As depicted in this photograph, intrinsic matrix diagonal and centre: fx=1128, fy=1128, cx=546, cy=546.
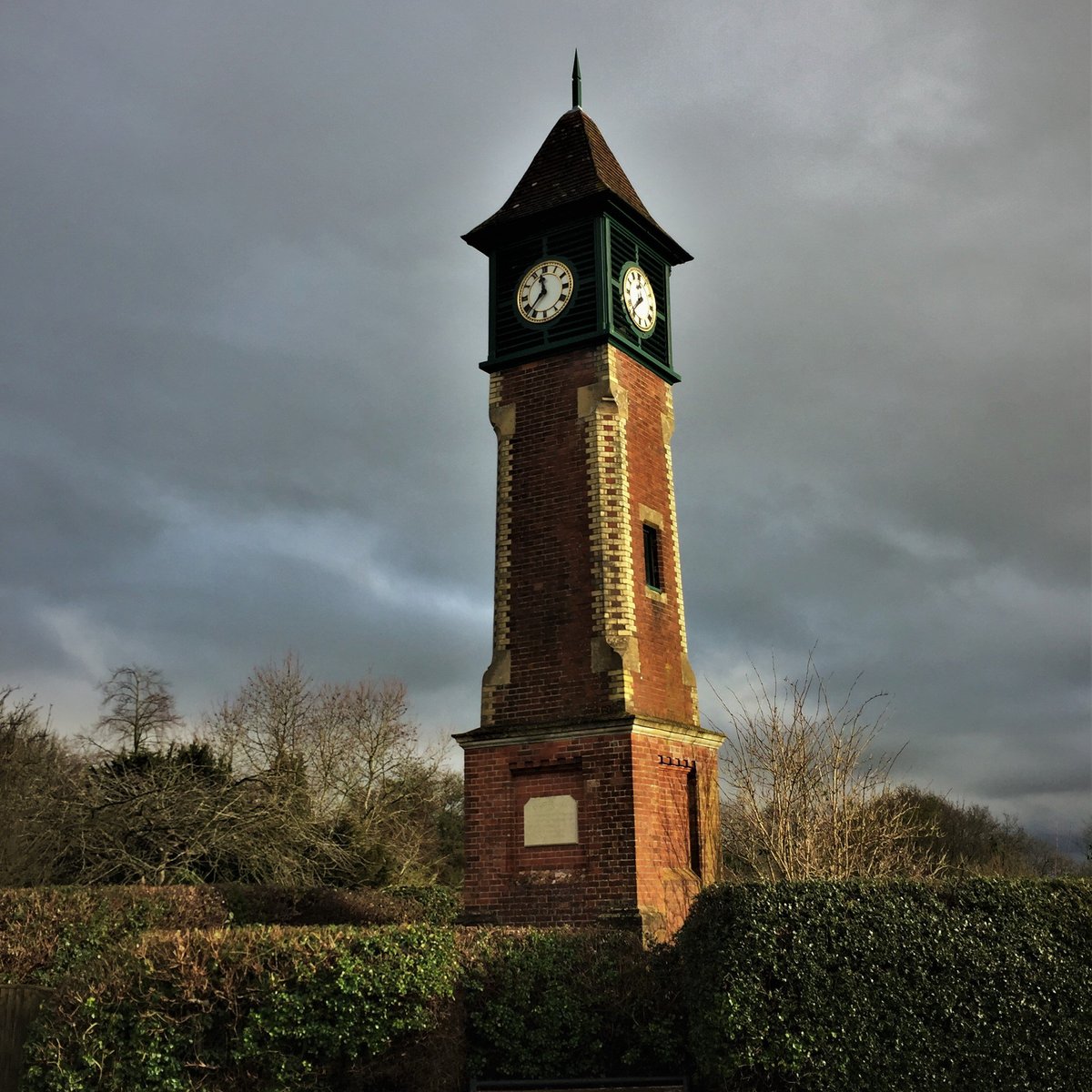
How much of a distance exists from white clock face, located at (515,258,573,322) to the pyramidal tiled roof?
36.3 inches

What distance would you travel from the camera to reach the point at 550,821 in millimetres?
15203

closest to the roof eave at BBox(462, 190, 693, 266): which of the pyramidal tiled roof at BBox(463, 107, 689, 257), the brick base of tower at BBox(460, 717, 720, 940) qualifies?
the pyramidal tiled roof at BBox(463, 107, 689, 257)

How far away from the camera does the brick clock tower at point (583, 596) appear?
49.0ft

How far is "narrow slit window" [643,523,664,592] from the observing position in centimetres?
1688

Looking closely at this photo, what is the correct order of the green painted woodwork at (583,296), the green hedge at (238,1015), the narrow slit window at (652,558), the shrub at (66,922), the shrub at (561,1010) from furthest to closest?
the green painted woodwork at (583,296)
the narrow slit window at (652,558)
the shrub at (66,922)
the shrub at (561,1010)
the green hedge at (238,1015)

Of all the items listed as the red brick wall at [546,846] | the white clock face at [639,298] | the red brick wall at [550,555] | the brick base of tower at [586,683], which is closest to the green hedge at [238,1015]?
the red brick wall at [546,846]

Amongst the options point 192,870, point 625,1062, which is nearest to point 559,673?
point 625,1062

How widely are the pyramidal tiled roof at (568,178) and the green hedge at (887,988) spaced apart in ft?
36.9

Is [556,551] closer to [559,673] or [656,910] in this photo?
[559,673]

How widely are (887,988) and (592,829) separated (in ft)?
17.6

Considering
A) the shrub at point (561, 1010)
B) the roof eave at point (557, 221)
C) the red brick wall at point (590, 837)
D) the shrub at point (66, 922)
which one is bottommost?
the shrub at point (561, 1010)

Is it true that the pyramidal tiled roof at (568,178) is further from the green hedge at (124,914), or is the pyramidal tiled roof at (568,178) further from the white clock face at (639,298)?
the green hedge at (124,914)

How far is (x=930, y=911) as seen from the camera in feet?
34.4

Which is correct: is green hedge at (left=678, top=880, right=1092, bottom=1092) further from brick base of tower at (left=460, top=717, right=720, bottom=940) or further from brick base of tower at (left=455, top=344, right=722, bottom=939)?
brick base of tower at (left=455, top=344, right=722, bottom=939)
